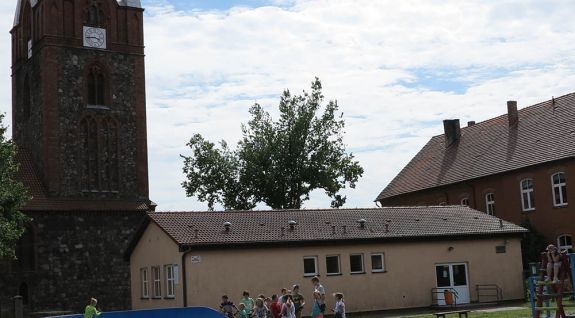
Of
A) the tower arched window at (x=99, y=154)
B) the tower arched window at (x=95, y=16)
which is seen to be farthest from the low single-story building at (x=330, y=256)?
the tower arched window at (x=95, y=16)

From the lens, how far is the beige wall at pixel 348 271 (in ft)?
106

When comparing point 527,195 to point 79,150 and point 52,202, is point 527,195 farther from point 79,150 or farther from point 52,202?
point 52,202

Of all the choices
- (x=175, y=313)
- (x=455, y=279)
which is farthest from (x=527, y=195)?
(x=175, y=313)

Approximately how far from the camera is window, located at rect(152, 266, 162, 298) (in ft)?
115

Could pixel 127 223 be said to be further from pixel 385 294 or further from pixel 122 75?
pixel 385 294

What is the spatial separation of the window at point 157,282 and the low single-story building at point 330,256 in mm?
42

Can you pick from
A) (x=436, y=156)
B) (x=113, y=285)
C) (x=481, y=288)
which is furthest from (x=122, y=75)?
(x=481, y=288)

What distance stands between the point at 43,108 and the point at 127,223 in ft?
26.8

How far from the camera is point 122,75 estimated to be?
50875 millimetres

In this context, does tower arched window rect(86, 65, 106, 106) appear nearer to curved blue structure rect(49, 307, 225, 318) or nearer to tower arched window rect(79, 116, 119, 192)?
tower arched window rect(79, 116, 119, 192)

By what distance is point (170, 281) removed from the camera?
33750 millimetres

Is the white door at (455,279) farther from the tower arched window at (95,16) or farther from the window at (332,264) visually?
the tower arched window at (95,16)

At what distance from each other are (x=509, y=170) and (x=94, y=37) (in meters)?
25.3

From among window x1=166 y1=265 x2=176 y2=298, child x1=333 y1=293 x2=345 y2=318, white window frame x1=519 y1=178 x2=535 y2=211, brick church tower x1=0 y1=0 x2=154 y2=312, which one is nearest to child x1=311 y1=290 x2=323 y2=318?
child x1=333 y1=293 x2=345 y2=318
